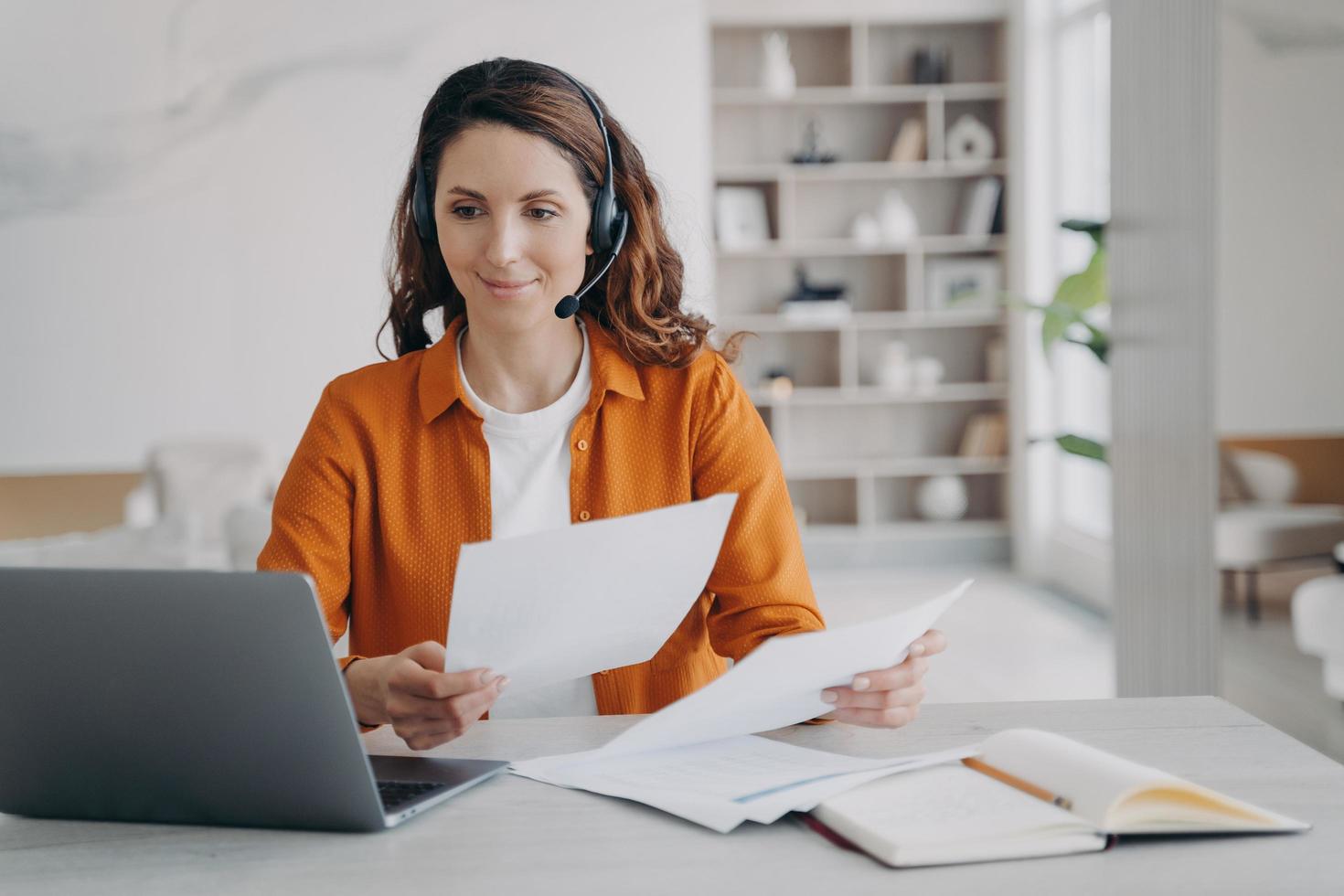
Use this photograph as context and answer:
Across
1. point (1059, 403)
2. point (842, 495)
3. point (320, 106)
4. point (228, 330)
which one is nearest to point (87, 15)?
point (320, 106)

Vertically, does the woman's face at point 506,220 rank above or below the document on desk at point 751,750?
above

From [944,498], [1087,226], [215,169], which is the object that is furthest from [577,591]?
[944,498]

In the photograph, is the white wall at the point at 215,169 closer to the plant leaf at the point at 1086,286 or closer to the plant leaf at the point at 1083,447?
the plant leaf at the point at 1086,286

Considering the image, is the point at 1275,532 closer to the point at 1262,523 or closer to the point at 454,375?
the point at 1262,523

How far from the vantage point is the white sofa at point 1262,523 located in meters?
2.14

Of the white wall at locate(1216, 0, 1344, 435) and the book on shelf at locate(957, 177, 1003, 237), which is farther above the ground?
the book on shelf at locate(957, 177, 1003, 237)

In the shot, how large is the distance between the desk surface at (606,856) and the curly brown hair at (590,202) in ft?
2.35

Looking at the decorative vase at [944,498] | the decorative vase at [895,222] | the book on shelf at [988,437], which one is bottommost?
the decorative vase at [944,498]

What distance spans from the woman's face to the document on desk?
583 mm

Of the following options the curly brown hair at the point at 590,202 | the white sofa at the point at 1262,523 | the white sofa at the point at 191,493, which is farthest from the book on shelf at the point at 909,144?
the curly brown hair at the point at 590,202

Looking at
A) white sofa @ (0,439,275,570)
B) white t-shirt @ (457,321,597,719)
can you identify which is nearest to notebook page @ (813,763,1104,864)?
white t-shirt @ (457,321,597,719)

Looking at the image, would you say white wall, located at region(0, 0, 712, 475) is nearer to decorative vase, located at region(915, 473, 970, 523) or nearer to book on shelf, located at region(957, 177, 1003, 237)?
book on shelf, located at region(957, 177, 1003, 237)

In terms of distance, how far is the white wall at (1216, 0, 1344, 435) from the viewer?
2109mm

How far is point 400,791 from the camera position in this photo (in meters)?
0.93
